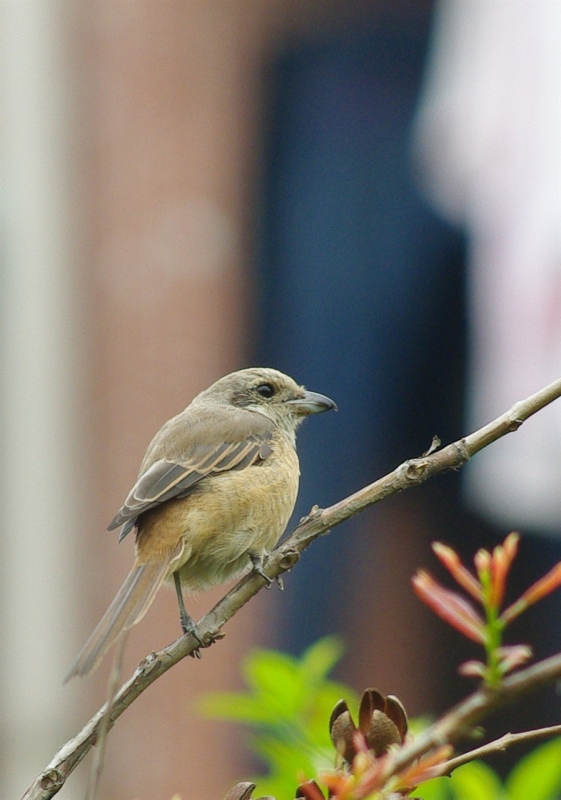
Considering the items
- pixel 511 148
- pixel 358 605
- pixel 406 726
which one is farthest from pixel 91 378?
pixel 406 726

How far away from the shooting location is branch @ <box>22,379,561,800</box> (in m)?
1.69

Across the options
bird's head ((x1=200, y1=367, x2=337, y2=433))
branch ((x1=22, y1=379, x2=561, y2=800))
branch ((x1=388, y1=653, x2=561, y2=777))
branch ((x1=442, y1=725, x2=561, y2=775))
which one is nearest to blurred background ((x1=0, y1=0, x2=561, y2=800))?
bird's head ((x1=200, y1=367, x2=337, y2=433))

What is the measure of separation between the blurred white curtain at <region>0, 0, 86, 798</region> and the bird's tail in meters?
4.99

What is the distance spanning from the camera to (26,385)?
27.3 ft

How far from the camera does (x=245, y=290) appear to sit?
849cm

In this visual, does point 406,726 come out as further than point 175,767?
No

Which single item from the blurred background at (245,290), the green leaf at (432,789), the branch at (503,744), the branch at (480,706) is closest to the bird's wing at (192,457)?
the green leaf at (432,789)

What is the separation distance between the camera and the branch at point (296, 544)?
1687 millimetres

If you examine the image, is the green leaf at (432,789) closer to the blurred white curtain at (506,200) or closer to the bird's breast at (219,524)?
the bird's breast at (219,524)

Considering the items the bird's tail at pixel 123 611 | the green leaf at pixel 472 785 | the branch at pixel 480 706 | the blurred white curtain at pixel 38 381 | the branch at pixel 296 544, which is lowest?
the blurred white curtain at pixel 38 381

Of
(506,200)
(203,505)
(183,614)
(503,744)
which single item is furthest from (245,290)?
(503,744)

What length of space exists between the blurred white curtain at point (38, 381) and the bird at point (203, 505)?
446 centimetres

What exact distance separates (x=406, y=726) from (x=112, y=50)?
7510 millimetres

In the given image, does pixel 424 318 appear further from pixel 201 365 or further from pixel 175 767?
pixel 175 767
